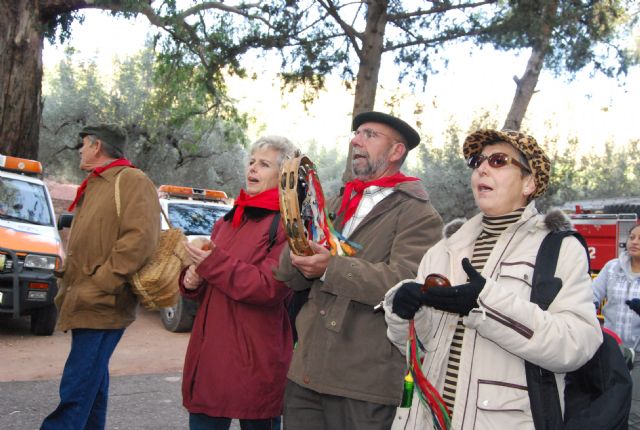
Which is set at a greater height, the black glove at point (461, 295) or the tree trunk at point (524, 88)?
the tree trunk at point (524, 88)

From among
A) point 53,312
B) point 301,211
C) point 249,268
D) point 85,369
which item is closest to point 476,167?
point 301,211

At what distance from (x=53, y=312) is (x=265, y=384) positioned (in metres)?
6.16

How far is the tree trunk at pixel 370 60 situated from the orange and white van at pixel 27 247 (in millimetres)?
5564

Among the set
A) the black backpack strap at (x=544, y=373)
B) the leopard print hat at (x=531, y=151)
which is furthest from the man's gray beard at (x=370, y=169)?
the black backpack strap at (x=544, y=373)

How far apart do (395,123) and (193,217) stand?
7309 mm

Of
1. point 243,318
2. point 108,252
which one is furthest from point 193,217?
point 243,318

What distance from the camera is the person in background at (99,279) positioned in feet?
12.2

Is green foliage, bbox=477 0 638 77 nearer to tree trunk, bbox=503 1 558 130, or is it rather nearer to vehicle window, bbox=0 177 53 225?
tree trunk, bbox=503 1 558 130

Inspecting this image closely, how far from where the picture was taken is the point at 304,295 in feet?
11.6

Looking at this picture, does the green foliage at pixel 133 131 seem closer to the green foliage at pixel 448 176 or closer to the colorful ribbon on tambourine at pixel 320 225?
the green foliage at pixel 448 176

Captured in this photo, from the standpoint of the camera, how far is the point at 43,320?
854 cm

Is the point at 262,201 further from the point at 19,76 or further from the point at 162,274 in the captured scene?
the point at 19,76

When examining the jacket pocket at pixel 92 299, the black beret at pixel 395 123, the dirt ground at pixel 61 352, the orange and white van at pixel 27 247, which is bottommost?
the dirt ground at pixel 61 352

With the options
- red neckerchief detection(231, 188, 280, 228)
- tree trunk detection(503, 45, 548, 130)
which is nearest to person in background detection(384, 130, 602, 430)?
red neckerchief detection(231, 188, 280, 228)
